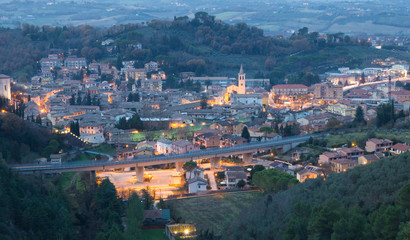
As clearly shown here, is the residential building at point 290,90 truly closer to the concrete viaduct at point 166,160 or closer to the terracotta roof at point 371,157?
the concrete viaduct at point 166,160

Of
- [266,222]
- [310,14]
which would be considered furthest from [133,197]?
[310,14]

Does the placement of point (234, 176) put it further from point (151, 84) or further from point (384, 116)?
point (151, 84)

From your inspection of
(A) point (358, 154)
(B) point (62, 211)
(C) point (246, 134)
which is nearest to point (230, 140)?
(C) point (246, 134)

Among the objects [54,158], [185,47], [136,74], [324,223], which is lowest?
[54,158]

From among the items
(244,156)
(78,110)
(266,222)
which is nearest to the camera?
(266,222)

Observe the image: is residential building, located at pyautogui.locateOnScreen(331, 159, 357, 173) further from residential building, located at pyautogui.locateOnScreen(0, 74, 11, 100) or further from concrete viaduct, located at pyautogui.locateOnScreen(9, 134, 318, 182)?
residential building, located at pyautogui.locateOnScreen(0, 74, 11, 100)

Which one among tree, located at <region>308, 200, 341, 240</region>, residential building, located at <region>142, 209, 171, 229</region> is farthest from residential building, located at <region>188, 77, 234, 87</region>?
tree, located at <region>308, 200, 341, 240</region>

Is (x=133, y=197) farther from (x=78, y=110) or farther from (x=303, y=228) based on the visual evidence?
(x=78, y=110)
